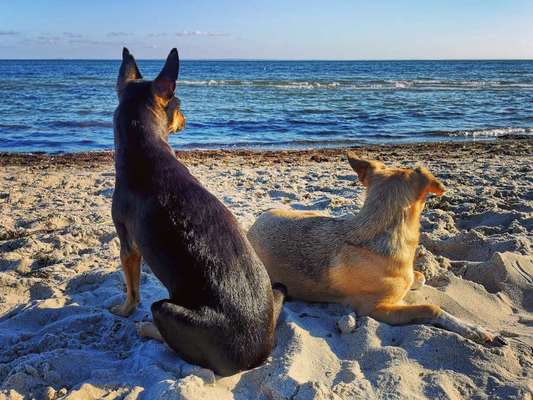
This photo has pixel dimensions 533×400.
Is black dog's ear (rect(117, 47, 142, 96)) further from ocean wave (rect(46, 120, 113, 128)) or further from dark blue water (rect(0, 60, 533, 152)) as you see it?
ocean wave (rect(46, 120, 113, 128))

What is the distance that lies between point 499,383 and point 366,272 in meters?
1.36

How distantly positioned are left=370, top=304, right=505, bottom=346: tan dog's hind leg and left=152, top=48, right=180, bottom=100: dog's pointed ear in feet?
8.75

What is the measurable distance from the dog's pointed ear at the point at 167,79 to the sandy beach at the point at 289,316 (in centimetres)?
193

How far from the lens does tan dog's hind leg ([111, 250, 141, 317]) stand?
14.1 ft

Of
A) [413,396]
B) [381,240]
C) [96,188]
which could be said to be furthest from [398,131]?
[413,396]

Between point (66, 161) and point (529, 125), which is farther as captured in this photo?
point (529, 125)

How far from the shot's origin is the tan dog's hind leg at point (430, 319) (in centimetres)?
395

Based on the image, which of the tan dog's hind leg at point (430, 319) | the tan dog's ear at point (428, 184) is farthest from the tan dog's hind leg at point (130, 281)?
the tan dog's ear at point (428, 184)

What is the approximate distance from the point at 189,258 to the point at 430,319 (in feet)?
6.75

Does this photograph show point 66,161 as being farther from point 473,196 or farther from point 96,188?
point 473,196

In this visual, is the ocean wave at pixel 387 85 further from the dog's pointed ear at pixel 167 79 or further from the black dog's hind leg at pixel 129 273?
the black dog's hind leg at pixel 129 273

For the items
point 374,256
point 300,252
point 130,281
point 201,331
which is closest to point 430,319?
point 374,256

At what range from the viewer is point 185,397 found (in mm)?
3092

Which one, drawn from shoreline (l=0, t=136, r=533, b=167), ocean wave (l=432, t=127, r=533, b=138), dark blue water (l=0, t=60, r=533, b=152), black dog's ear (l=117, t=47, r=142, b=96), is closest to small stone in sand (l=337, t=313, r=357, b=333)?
black dog's ear (l=117, t=47, r=142, b=96)
